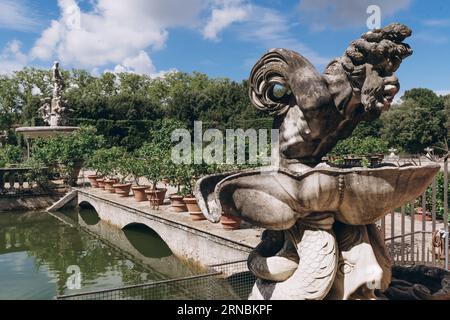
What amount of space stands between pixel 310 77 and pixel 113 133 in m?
30.6

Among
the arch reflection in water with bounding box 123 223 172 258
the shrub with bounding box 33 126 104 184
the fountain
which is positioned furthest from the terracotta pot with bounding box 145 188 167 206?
the fountain

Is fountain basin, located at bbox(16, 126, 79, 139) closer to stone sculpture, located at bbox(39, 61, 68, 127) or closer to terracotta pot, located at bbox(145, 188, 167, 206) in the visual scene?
stone sculpture, located at bbox(39, 61, 68, 127)

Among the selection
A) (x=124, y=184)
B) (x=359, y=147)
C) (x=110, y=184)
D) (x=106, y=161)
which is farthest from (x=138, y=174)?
(x=359, y=147)

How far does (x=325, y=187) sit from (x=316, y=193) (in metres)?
Answer: 0.09

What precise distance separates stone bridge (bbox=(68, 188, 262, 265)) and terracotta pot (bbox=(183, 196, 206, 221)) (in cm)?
17

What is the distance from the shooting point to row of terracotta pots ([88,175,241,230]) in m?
9.04

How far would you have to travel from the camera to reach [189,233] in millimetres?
9438

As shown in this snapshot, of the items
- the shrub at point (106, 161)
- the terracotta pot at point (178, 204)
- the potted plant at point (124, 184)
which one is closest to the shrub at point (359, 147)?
the potted plant at point (124, 184)

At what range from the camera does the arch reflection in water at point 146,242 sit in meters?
11.2

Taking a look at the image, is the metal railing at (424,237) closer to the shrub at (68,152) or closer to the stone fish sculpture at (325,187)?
the stone fish sculpture at (325,187)

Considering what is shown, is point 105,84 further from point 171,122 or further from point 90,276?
point 90,276

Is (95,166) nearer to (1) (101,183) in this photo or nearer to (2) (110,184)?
(1) (101,183)

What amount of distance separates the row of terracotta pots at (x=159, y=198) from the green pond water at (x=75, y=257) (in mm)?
1047

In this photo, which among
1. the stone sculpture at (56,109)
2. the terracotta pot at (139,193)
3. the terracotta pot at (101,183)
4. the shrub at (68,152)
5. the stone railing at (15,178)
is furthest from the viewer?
the stone sculpture at (56,109)
